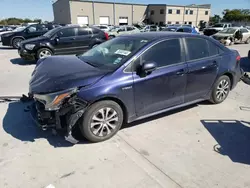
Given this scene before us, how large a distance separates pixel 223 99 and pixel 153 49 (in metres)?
2.31

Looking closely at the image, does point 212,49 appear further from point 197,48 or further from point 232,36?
point 232,36

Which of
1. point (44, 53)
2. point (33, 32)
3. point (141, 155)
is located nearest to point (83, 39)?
point (44, 53)

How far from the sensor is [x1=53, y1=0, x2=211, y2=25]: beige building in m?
47.7

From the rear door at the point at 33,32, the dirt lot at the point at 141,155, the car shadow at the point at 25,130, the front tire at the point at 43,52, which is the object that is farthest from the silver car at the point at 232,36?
the car shadow at the point at 25,130

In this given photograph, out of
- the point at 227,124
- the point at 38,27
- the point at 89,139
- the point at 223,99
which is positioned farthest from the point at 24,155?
the point at 38,27

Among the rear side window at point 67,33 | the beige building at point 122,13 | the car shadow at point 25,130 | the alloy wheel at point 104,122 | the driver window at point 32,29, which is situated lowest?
the car shadow at point 25,130

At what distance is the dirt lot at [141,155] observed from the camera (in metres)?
2.41

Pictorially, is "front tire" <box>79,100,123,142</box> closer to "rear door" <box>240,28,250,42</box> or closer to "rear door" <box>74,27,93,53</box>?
"rear door" <box>74,27,93,53</box>

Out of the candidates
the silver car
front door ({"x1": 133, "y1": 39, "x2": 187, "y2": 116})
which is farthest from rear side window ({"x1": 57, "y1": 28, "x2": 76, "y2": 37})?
the silver car

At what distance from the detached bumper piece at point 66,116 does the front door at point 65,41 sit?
6606 mm

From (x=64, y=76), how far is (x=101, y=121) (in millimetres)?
866

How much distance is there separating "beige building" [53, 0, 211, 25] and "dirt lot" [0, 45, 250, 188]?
48.0 metres

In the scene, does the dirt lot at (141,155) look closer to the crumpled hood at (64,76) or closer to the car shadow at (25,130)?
the car shadow at (25,130)

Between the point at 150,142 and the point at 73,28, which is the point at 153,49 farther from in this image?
the point at 73,28
